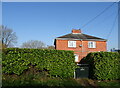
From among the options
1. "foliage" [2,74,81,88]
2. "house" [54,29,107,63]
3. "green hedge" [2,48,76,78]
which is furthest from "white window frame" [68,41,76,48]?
"foliage" [2,74,81,88]

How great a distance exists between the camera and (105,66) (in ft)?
31.4

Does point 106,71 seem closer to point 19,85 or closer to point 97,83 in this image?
point 97,83

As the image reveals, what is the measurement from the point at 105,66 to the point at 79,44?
12.1m

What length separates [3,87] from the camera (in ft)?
22.8

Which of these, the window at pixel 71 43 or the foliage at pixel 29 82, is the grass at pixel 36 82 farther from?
the window at pixel 71 43

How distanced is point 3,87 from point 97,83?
20.3 feet

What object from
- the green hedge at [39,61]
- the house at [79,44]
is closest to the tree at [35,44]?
the house at [79,44]

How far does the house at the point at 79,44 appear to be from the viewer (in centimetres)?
2133

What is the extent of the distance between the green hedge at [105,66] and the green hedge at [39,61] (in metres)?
1.68

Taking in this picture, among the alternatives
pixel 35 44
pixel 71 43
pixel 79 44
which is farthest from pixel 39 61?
pixel 35 44

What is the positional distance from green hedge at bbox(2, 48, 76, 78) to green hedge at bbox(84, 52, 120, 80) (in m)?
1.68

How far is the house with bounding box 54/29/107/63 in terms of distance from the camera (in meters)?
21.3

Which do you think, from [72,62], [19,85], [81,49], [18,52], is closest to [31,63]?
[18,52]

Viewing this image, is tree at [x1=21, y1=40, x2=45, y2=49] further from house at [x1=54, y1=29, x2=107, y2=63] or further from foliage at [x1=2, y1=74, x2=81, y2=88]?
foliage at [x1=2, y1=74, x2=81, y2=88]
